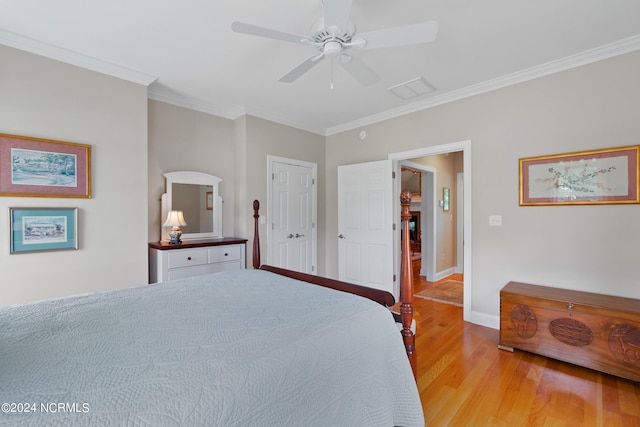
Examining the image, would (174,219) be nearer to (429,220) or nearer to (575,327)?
(575,327)

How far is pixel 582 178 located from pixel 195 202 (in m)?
3.99

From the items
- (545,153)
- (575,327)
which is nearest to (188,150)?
(545,153)

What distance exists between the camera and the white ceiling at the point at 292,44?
6.19 feet

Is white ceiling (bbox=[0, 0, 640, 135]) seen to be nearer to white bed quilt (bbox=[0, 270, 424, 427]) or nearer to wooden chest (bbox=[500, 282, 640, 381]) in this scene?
white bed quilt (bbox=[0, 270, 424, 427])

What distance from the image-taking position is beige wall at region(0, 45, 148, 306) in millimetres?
2207

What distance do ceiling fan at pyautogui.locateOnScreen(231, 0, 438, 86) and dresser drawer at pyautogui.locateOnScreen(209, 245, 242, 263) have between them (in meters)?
2.21

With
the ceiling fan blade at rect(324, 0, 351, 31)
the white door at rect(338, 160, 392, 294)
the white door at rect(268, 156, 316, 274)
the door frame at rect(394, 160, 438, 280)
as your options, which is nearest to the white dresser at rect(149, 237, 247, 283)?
the white door at rect(268, 156, 316, 274)

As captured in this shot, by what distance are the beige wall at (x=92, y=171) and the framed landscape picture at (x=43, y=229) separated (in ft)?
0.15

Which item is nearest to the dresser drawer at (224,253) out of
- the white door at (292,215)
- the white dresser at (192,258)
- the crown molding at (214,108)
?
the white dresser at (192,258)

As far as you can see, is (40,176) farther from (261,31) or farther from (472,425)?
(472,425)

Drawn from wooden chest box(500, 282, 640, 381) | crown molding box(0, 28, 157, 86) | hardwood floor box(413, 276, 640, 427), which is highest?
crown molding box(0, 28, 157, 86)

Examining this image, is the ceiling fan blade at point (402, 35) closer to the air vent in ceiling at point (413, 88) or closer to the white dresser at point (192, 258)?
the air vent in ceiling at point (413, 88)

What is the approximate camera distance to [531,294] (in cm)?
241

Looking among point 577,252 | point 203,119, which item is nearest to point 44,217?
point 203,119
